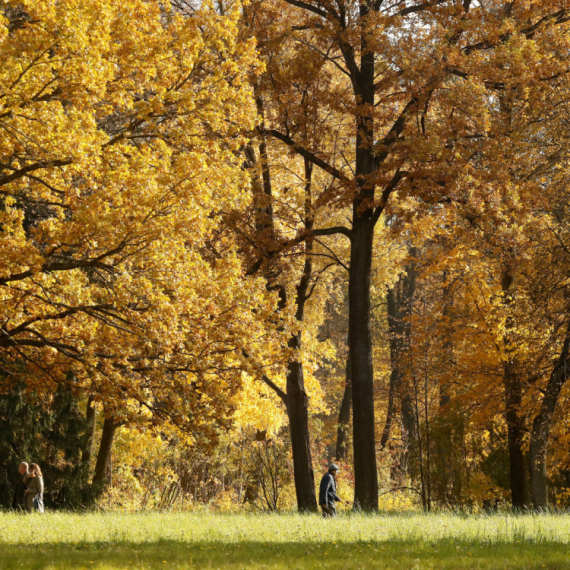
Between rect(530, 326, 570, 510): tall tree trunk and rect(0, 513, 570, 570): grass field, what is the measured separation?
3.02 metres

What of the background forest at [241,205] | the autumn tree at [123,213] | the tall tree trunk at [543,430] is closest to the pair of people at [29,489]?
the background forest at [241,205]

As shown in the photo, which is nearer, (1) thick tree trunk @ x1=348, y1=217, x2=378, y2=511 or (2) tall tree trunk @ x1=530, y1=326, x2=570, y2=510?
(2) tall tree trunk @ x1=530, y1=326, x2=570, y2=510

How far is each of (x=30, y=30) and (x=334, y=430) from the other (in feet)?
94.8

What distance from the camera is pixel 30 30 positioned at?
32.5 ft

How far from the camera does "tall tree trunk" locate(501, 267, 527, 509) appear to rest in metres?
16.0

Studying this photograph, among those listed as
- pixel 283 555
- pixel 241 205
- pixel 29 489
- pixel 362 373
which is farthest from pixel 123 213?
pixel 29 489

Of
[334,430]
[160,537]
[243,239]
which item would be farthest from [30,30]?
[334,430]

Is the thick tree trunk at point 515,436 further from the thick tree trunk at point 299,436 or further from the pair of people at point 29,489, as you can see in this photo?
the pair of people at point 29,489

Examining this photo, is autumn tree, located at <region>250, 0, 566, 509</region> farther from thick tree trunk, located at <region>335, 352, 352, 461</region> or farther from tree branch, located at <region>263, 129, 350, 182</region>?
thick tree trunk, located at <region>335, 352, 352, 461</region>

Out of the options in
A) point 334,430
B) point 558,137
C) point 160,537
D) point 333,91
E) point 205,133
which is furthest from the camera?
point 334,430

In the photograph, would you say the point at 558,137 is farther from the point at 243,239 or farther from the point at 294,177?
the point at 294,177

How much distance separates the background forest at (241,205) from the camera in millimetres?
10062

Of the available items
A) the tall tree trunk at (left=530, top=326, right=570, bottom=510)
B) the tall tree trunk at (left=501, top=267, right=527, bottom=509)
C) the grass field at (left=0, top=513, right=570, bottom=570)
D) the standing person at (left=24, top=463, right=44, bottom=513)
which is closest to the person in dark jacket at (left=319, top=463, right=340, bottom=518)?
the grass field at (left=0, top=513, right=570, bottom=570)

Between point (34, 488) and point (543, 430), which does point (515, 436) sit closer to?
point (543, 430)
